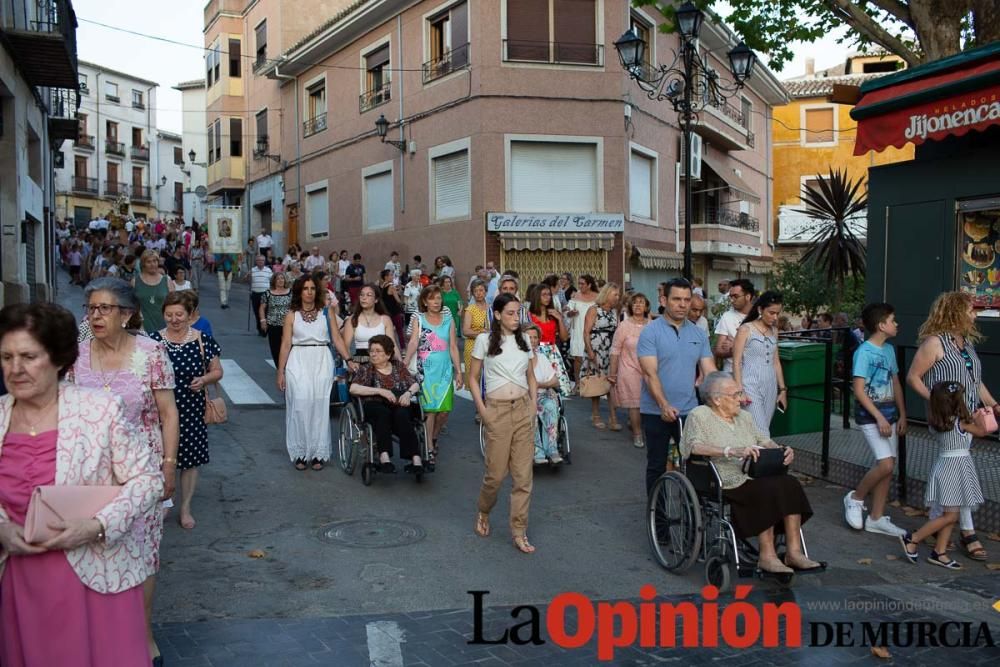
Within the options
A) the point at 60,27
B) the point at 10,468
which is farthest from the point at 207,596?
the point at 60,27

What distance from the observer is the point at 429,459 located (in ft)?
27.8

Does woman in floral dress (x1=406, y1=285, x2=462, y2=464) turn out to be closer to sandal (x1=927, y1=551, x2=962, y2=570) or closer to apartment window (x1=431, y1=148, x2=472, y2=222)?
sandal (x1=927, y1=551, x2=962, y2=570)

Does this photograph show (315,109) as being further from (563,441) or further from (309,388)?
(563,441)

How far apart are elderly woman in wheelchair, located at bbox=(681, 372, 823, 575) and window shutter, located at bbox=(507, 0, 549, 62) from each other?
1750cm

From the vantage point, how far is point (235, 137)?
38094 millimetres


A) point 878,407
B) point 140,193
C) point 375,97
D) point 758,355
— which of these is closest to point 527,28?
point 375,97

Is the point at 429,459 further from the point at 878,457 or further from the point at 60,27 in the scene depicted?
the point at 60,27

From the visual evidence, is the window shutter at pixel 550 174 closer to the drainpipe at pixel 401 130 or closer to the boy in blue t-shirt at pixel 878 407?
the drainpipe at pixel 401 130

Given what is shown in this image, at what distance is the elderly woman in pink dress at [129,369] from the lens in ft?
15.2

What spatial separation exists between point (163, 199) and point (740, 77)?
65650 mm

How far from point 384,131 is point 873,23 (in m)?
15.1

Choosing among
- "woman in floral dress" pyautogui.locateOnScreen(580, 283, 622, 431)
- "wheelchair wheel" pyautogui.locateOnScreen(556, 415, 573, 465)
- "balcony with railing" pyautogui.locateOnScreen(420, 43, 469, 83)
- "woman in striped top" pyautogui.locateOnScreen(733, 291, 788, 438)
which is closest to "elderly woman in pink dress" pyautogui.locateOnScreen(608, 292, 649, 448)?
"woman in floral dress" pyautogui.locateOnScreen(580, 283, 622, 431)

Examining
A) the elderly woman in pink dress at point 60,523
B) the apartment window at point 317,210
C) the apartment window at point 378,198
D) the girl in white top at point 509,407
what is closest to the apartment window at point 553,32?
the apartment window at point 378,198

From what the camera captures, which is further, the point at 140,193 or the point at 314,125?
the point at 140,193
